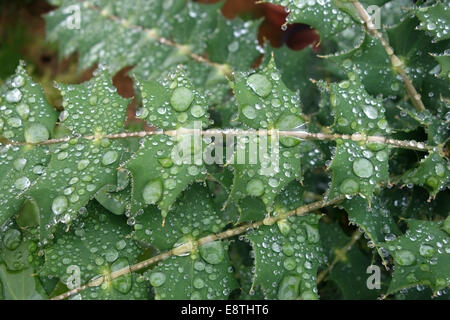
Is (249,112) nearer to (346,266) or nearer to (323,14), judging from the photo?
(323,14)

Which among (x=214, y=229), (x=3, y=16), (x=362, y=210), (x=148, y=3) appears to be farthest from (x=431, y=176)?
(x=3, y=16)

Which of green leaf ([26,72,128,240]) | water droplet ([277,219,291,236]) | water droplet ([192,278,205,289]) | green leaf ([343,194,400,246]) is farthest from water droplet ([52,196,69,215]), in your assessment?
green leaf ([343,194,400,246])

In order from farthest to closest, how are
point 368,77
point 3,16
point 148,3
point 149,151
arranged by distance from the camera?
point 3,16
point 148,3
point 368,77
point 149,151

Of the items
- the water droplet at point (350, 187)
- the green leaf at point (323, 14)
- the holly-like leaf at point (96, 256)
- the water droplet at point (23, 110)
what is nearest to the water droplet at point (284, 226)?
the water droplet at point (350, 187)

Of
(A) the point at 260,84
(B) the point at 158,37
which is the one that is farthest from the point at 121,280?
(B) the point at 158,37

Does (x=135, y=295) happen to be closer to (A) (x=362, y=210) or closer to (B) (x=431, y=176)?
(A) (x=362, y=210)

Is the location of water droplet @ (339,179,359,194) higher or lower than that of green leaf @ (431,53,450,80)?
lower

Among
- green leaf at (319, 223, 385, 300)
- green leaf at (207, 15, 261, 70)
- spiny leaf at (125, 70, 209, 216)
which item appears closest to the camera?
spiny leaf at (125, 70, 209, 216)

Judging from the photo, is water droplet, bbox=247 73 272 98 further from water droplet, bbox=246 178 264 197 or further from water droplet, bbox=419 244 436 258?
water droplet, bbox=419 244 436 258
